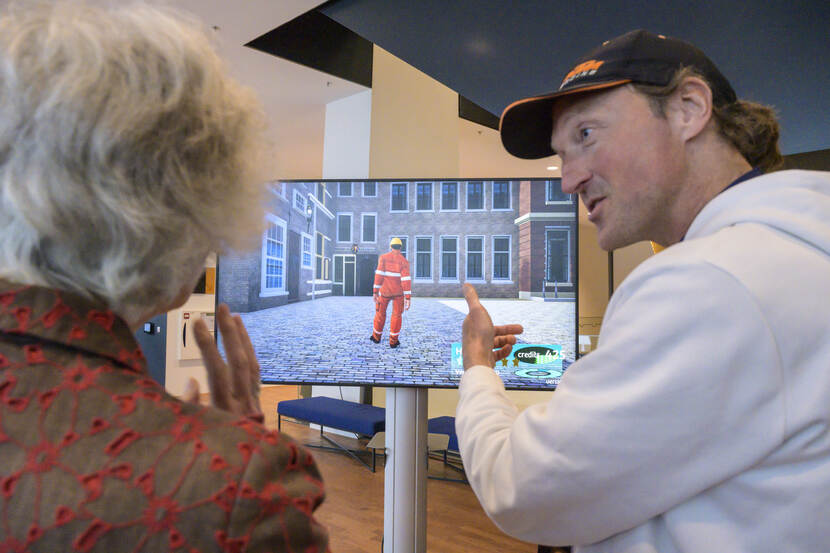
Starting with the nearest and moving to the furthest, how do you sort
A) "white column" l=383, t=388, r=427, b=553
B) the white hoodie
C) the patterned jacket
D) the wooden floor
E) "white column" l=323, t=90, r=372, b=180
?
the patterned jacket → the white hoodie → "white column" l=383, t=388, r=427, b=553 → the wooden floor → "white column" l=323, t=90, r=372, b=180

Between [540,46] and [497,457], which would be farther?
[540,46]

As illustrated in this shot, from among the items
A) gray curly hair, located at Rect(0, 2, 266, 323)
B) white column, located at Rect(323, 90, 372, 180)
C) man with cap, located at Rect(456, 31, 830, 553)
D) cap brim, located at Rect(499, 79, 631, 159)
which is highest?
white column, located at Rect(323, 90, 372, 180)

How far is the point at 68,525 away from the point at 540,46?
2.51 meters

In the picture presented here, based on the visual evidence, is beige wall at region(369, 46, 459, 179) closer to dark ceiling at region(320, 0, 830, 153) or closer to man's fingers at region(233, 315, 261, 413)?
dark ceiling at region(320, 0, 830, 153)

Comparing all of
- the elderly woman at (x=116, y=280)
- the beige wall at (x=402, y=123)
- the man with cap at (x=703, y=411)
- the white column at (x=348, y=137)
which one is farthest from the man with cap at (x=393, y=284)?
the white column at (x=348, y=137)

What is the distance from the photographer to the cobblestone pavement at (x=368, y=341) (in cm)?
195

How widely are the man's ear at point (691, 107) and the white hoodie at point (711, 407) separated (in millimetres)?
277

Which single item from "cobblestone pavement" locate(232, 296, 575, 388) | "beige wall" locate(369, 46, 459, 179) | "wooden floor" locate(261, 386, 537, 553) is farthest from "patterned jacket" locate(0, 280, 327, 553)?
"beige wall" locate(369, 46, 459, 179)

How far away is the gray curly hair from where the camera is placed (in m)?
0.52

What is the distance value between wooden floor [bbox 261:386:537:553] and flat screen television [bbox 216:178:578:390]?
6.37 feet

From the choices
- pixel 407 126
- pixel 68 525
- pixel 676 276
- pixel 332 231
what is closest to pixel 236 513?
pixel 68 525

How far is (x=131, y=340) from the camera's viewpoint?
1.75 ft

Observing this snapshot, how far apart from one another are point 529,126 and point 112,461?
1.14 metres

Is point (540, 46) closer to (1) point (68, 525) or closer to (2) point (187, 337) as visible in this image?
(1) point (68, 525)
